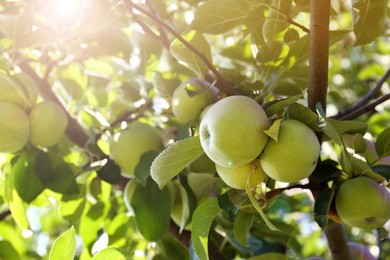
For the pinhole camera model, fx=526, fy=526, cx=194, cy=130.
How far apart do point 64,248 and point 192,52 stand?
0.46 m

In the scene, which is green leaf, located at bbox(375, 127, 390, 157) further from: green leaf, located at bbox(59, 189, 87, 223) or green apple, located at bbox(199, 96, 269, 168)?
green leaf, located at bbox(59, 189, 87, 223)

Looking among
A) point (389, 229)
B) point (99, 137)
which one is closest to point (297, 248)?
point (389, 229)

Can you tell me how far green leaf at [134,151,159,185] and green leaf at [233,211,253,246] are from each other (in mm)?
218

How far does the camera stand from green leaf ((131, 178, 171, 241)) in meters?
1.18

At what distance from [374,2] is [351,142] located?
0.92ft

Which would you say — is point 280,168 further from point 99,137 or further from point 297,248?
point 297,248

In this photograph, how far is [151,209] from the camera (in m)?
1.19

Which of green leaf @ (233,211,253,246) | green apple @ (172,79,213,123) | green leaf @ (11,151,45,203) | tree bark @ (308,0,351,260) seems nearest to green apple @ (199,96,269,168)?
tree bark @ (308,0,351,260)

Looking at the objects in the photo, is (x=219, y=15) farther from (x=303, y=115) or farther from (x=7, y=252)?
(x=7, y=252)

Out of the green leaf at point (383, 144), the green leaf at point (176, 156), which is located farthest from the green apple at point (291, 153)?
the green leaf at point (383, 144)

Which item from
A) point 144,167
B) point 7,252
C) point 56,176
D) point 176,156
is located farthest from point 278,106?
point 7,252

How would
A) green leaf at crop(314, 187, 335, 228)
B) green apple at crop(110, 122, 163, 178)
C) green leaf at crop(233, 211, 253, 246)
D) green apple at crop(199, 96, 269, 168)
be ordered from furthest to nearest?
green apple at crop(110, 122, 163, 178) → green leaf at crop(233, 211, 253, 246) → green leaf at crop(314, 187, 335, 228) → green apple at crop(199, 96, 269, 168)

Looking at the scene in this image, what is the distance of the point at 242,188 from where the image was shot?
35.5 inches

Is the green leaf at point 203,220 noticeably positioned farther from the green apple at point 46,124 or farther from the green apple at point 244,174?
the green apple at point 46,124
